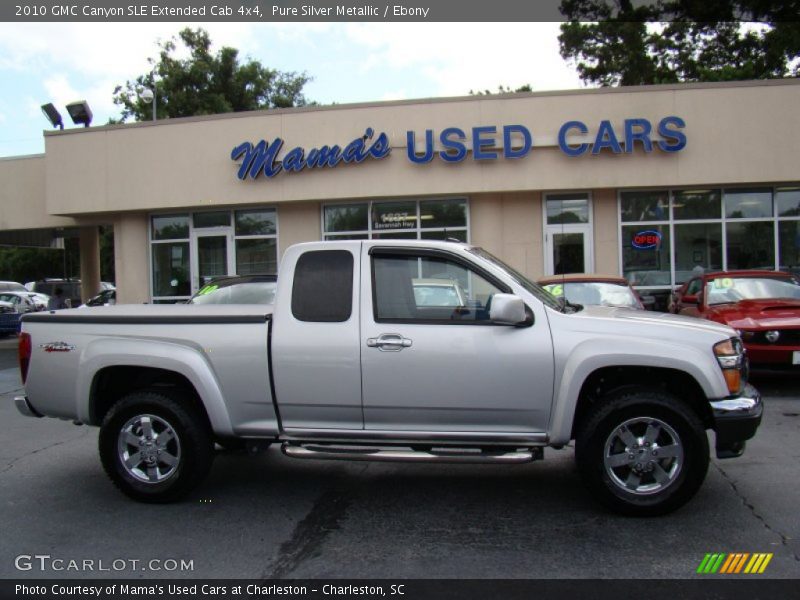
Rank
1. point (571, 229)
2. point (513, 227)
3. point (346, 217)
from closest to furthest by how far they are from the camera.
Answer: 1. point (571, 229)
2. point (513, 227)
3. point (346, 217)

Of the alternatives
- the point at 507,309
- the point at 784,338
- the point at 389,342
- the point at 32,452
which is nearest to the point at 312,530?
the point at 389,342

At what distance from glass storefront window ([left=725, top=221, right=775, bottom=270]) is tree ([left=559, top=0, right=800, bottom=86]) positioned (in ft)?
41.3

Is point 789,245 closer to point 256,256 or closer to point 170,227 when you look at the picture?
point 256,256

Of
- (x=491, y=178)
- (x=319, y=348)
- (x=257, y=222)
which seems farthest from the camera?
(x=257, y=222)

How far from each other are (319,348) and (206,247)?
43.3 feet

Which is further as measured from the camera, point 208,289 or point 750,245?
point 750,245

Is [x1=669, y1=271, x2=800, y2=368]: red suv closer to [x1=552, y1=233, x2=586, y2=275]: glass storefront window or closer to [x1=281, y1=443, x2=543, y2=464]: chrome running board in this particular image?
[x1=552, y1=233, x2=586, y2=275]: glass storefront window

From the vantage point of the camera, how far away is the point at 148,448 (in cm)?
501

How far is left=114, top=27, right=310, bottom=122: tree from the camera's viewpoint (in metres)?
35.1

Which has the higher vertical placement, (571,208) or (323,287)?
(571,208)

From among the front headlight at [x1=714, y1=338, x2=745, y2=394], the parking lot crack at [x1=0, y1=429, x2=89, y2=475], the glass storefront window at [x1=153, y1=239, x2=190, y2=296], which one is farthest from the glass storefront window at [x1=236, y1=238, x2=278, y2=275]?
the front headlight at [x1=714, y1=338, x2=745, y2=394]
